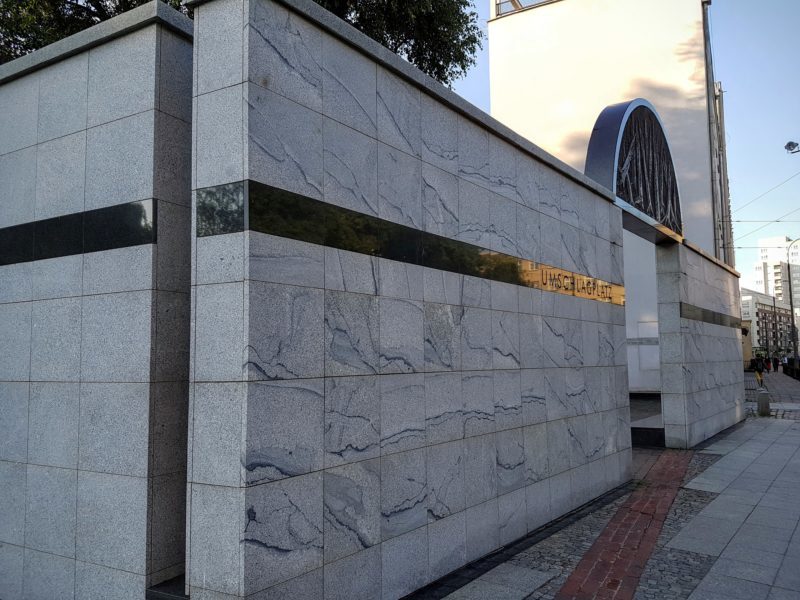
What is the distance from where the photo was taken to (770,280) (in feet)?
600

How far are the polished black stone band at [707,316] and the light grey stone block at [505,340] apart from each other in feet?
28.0

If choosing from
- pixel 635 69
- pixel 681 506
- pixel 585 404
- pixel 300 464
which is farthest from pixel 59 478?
pixel 635 69

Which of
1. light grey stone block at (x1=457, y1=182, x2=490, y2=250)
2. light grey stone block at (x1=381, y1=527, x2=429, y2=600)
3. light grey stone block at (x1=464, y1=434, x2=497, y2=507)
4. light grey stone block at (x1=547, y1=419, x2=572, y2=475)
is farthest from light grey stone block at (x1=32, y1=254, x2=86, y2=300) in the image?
light grey stone block at (x1=547, y1=419, x2=572, y2=475)

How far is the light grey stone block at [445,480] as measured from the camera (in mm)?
6160

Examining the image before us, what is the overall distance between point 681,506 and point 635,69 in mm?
22062

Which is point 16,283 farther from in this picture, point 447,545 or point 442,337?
point 447,545

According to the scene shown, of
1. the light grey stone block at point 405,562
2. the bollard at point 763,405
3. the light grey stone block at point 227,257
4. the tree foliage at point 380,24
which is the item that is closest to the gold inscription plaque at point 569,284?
the light grey stone block at point 405,562

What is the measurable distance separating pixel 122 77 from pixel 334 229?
2.23 metres

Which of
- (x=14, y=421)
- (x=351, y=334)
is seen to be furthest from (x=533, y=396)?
(x=14, y=421)

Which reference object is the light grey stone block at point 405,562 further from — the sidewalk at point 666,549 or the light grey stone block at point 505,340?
the light grey stone block at point 505,340

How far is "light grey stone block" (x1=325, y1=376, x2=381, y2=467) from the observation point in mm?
5055

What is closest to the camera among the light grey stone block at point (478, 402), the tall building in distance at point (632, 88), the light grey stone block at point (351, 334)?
the light grey stone block at point (351, 334)

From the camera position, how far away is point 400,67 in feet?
20.0

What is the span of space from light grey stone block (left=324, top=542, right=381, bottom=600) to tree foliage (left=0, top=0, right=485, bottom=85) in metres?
11.4
